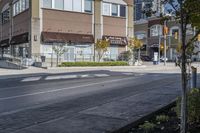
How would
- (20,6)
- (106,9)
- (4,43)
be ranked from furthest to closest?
(4,43) < (106,9) < (20,6)

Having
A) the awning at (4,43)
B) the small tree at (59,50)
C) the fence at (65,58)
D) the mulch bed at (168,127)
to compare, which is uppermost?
the awning at (4,43)

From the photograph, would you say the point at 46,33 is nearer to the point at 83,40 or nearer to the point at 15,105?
Answer: the point at 83,40

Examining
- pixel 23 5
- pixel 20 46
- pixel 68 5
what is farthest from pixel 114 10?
pixel 20 46

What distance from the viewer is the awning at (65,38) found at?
46.3 metres

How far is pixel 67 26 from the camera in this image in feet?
162

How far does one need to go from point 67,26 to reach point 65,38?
6.16ft

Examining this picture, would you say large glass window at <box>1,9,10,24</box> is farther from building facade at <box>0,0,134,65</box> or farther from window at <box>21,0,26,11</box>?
window at <box>21,0,26,11</box>

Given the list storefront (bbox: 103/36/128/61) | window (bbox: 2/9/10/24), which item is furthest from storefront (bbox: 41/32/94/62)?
window (bbox: 2/9/10/24)

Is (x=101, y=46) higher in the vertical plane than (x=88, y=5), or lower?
lower

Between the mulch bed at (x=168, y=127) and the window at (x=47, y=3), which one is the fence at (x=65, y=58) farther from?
the mulch bed at (x=168, y=127)

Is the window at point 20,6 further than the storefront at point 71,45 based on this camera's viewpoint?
Yes

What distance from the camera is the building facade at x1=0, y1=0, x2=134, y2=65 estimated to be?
46.5m

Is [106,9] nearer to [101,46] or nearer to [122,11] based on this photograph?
[122,11]

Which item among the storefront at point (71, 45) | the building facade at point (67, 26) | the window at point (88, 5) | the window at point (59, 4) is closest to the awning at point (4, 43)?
the building facade at point (67, 26)
